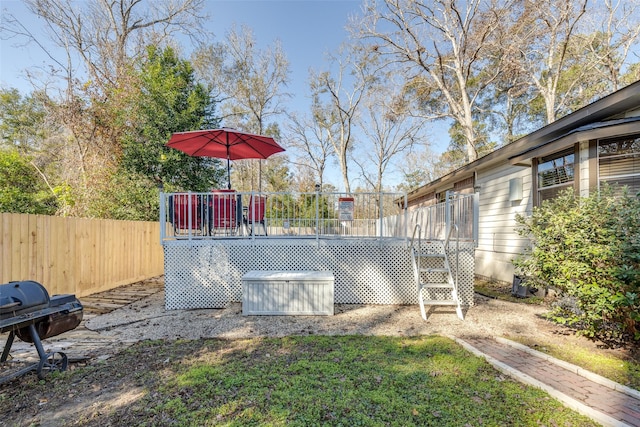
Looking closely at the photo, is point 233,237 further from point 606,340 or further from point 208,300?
point 606,340

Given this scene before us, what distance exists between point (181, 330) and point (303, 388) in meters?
2.33

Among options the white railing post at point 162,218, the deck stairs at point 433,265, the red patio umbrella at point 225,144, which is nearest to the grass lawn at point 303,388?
the deck stairs at point 433,265

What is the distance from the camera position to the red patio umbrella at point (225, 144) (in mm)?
5523

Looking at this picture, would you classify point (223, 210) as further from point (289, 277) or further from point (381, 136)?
point (381, 136)

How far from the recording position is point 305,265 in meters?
5.23

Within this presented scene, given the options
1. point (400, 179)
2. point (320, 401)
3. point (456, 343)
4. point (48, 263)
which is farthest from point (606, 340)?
point (400, 179)

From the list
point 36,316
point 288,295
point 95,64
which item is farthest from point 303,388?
point 95,64

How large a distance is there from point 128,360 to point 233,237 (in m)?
2.62

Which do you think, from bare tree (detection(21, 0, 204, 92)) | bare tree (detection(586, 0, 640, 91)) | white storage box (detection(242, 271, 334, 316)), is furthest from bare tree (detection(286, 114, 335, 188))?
white storage box (detection(242, 271, 334, 316))

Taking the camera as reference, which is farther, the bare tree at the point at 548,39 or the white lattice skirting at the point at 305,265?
the bare tree at the point at 548,39

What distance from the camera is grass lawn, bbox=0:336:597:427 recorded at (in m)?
2.05

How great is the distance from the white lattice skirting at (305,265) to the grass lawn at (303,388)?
1.69 meters

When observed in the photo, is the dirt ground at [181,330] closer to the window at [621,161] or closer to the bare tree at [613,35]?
the window at [621,161]

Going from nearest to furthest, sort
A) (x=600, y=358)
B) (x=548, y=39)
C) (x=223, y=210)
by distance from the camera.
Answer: (x=600, y=358)
(x=223, y=210)
(x=548, y=39)
